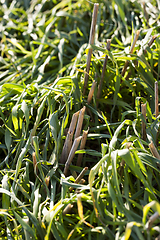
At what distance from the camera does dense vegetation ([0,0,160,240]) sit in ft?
2.12

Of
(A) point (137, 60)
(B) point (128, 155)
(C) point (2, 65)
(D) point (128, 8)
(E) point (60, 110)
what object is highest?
(D) point (128, 8)

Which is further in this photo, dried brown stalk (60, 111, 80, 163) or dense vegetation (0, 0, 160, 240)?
dried brown stalk (60, 111, 80, 163)

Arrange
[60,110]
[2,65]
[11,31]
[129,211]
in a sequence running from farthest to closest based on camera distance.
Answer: [11,31]
[2,65]
[60,110]
[129,211]

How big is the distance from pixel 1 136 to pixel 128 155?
1.91 feet

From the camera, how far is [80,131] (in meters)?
0.82

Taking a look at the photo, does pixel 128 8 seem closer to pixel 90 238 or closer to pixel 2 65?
pixel 2 65

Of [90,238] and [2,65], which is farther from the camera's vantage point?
[2,65]

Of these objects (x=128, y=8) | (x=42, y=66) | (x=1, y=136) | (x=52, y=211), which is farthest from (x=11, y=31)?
(x=52, y=211)

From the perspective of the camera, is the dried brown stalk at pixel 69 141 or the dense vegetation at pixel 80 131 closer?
the dense vegetation at pixel 80 131

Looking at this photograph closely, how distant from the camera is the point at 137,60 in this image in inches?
37.2

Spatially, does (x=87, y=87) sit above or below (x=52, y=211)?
above

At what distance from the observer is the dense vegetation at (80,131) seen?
2.12 ft

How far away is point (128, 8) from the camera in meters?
1.38

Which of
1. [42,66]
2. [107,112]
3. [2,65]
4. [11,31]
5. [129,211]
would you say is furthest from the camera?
[11,31]
